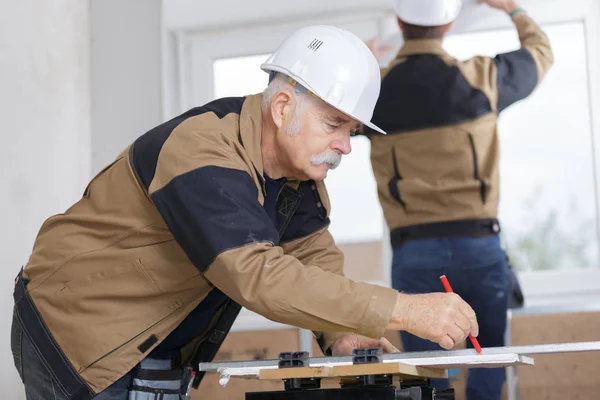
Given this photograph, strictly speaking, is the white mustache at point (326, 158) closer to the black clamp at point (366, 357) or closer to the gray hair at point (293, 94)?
the gray hair at point (293, 94)

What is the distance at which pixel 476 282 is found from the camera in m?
2.85

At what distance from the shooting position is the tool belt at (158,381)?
1819 mm

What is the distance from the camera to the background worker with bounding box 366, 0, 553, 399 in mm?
2859

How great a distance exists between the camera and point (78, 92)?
3.86 meters

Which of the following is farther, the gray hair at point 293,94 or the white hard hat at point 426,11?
the white hard hat at point 426,11

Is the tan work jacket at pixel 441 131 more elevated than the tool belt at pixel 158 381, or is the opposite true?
the tan work jacket at pixel 441 131

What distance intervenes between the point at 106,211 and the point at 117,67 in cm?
240

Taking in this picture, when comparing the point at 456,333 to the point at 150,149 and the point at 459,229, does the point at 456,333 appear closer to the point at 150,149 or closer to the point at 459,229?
the point at 150,149

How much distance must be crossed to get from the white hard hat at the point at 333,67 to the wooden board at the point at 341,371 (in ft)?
1.90

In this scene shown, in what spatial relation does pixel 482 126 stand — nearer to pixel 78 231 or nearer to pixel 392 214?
pixel 392 214

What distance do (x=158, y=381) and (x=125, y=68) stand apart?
2488mm

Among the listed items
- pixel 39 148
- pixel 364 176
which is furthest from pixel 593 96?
pixel 39 148

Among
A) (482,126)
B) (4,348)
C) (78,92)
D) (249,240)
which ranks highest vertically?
(78,92)

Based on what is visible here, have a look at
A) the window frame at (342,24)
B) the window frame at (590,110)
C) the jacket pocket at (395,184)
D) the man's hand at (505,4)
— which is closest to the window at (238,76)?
the window frame at (342,24)
